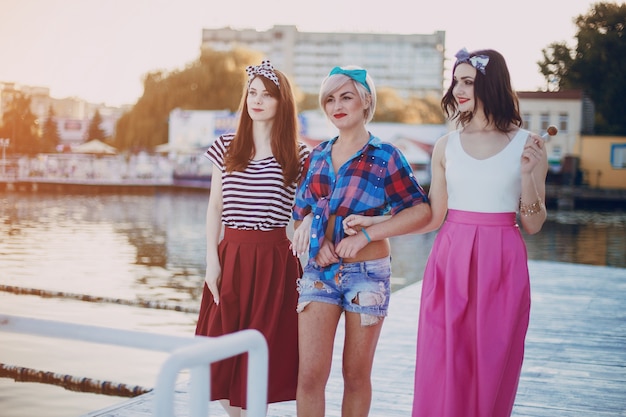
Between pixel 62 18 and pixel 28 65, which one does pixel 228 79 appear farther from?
pixel 28 65

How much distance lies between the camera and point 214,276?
10.6 ft

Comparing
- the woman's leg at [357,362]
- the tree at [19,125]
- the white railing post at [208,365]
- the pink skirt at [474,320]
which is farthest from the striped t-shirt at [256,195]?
the tree at [19,125]

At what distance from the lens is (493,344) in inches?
109

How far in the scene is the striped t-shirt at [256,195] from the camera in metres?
3.21

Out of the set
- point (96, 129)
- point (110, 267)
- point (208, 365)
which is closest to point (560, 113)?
point (110, 267)

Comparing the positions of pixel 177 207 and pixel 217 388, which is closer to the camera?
pixel 217 388

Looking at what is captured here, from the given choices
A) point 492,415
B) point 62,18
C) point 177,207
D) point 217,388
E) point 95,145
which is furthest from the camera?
point 95,145

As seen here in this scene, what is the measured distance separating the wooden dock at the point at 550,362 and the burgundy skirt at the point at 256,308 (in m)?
0.83

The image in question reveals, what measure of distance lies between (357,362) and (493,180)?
74cm

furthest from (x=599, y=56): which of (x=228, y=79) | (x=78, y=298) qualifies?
(x=78, y=298)

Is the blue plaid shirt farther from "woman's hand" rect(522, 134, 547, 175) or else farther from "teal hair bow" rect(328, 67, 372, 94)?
"woman's hand" rect(522, 134, 547, 175)

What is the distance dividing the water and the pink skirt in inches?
132

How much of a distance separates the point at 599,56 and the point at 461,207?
46075 mm

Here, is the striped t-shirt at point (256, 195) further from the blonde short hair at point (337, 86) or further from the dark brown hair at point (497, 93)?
the dark brown hair at point (497, 93)
